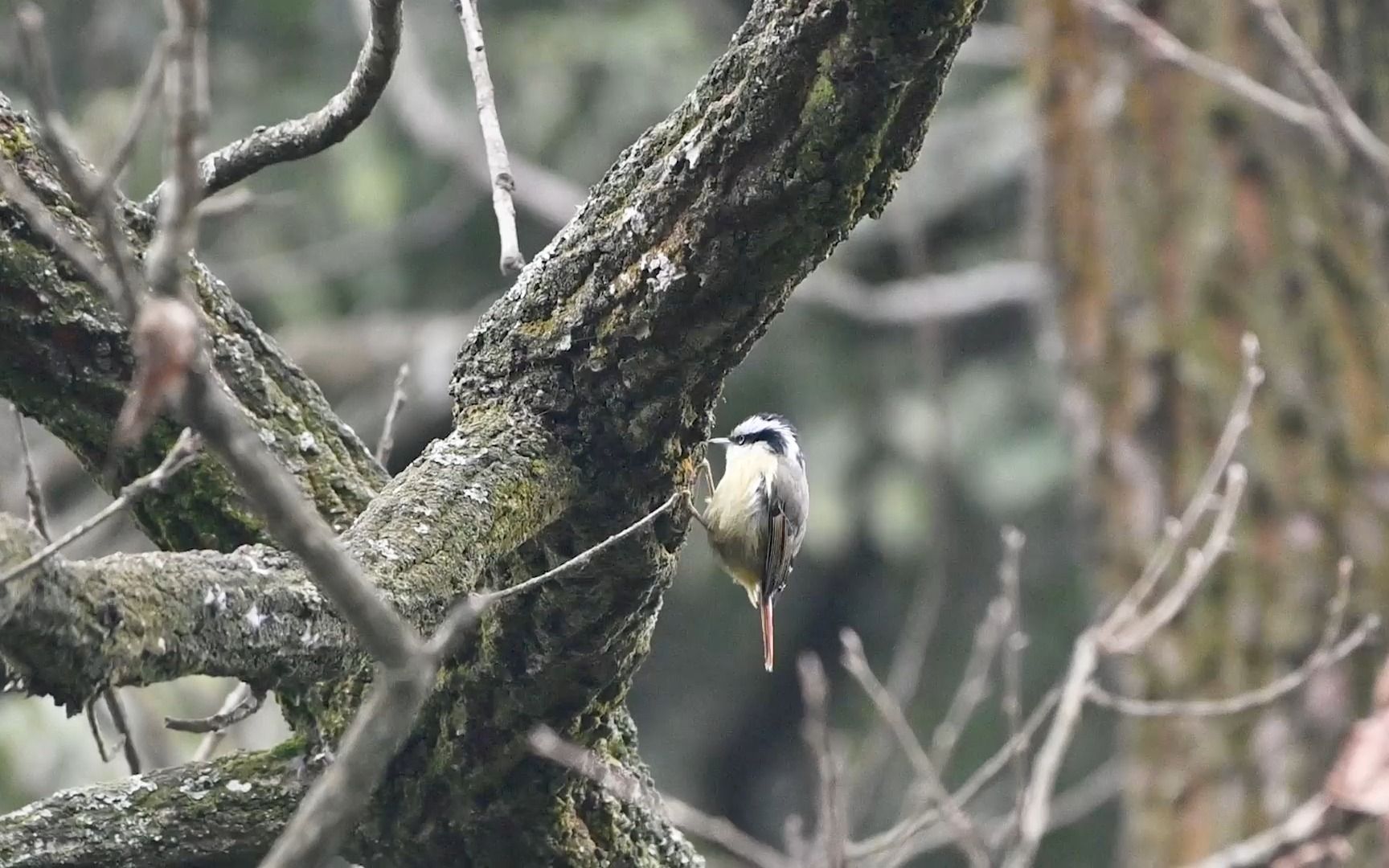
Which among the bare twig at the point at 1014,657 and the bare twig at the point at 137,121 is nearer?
the bare twig at the point at 137,121

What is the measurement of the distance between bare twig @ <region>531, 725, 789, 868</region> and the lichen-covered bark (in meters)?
0.48

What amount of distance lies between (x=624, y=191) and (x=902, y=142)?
394mm

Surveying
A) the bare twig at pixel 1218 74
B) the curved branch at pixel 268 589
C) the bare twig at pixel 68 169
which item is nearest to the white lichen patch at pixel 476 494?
the curved branch at pixel 268 589

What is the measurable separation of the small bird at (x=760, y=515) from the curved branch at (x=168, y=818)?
2.27 m

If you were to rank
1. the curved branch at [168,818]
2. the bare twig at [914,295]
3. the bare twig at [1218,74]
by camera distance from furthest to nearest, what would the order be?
1. the bare twig at [914,295]
2. the bare twig at [1218,74]
3. the curved branch at [168,818]

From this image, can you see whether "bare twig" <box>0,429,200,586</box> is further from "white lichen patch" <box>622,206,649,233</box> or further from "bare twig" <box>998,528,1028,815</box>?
"bare twig" <box>998,528,1028,815</box>

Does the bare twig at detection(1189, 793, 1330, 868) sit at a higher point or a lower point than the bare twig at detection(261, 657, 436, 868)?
higher

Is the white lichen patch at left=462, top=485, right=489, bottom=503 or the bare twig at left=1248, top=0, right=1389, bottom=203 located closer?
the white lichen patch at left=462, top=485, right=489, bottom=503

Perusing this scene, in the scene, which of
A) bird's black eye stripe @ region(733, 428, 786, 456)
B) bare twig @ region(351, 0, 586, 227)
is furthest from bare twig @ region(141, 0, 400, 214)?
bare twig @ region(351, 0, 586, 227)

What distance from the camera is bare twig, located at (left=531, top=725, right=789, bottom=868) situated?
8.12 feet

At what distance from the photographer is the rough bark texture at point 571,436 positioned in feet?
6.22

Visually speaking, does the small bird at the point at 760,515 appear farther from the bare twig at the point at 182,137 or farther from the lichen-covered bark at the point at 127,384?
the bare twig at the point at 182,137

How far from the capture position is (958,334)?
40.5 ft

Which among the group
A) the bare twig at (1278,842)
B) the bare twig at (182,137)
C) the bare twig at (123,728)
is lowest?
the bare twig at (1278,842)
